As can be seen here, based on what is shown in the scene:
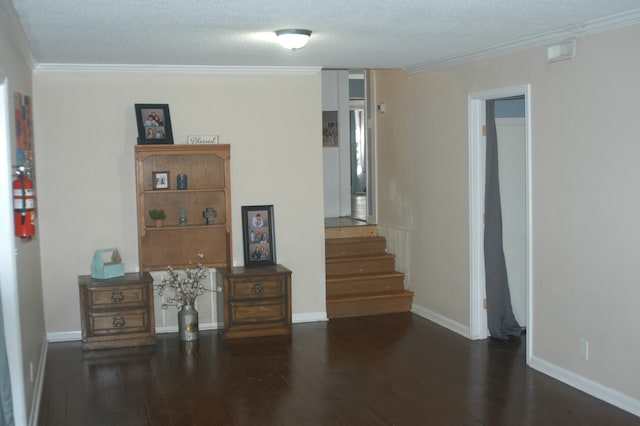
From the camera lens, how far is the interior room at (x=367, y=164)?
4.29m

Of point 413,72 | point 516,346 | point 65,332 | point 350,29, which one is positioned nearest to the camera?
point 350,29

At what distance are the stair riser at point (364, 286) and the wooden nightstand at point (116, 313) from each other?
191cm

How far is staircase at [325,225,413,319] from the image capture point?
707 cm

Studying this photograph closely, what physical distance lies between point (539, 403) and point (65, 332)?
4.04 metres

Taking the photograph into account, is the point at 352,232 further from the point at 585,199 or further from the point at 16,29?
the point at 16,29

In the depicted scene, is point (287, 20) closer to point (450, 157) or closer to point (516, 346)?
point (450, 157)

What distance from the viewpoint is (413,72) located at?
22.7ft

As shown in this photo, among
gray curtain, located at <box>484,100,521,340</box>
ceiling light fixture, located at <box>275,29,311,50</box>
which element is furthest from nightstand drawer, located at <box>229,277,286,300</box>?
ceiling light fixture, located at <box>275,29,311,50</box>

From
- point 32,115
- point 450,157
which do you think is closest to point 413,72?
point 450,157

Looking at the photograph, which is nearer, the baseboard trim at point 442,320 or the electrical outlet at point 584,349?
the electrical outlet at point 584,349

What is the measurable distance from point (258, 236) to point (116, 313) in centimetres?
148

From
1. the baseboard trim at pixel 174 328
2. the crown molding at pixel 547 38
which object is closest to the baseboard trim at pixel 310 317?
the baseboard trim at pixel 174 328

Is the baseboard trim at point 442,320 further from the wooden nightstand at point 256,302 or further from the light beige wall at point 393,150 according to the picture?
the wooden nightstand at point 256,302

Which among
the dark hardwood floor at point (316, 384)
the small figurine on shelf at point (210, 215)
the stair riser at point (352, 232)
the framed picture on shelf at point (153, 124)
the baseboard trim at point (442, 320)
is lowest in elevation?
the dark hardwood floor at point (316, 384)
